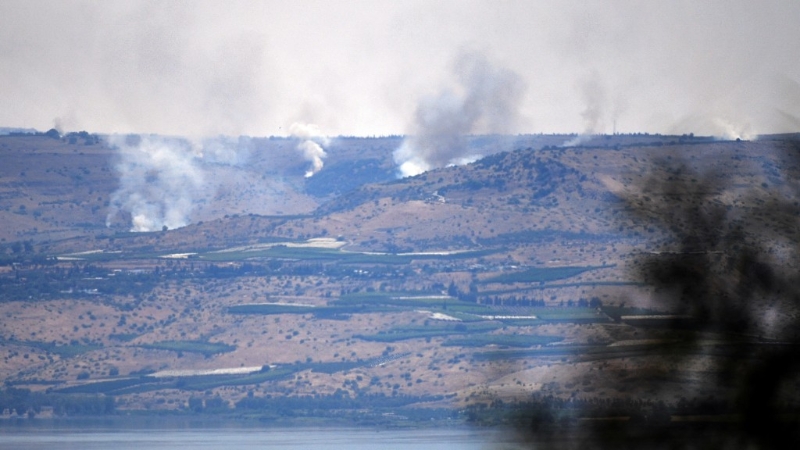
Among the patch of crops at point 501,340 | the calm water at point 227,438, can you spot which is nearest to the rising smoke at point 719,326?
the calm water at point 227,438

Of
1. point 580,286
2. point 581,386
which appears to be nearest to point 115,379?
point 580,286

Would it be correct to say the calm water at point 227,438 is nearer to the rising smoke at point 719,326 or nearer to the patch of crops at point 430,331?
the patch of crops at point 430,331

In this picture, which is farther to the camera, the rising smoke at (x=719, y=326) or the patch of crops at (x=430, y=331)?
the patch of crops at (x=430, y=331)

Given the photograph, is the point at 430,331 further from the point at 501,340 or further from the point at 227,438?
the point at 227,438

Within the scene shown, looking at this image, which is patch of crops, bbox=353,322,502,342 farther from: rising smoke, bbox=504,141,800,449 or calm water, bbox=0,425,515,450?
rising smoke, bbox=504,141,800,449

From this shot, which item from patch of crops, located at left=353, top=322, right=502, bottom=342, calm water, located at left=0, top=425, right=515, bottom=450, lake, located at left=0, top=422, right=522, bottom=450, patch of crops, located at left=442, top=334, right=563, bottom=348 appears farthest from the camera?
patch of crops, located at left=353, top=322, right=502, bottom=342

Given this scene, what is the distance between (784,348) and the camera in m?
51.7

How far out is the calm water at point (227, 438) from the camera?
138m

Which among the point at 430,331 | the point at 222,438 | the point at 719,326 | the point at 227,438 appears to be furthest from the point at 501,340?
the point at 719,326

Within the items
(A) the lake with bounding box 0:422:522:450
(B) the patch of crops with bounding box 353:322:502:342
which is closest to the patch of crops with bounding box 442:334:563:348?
(B) the patch of crops with bounding box 353:322:502:342

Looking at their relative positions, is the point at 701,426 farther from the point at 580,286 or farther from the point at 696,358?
the point at 580,286

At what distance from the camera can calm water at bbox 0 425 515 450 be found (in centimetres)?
13750

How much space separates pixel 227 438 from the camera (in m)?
151

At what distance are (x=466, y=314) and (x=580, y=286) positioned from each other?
20.2 meters
